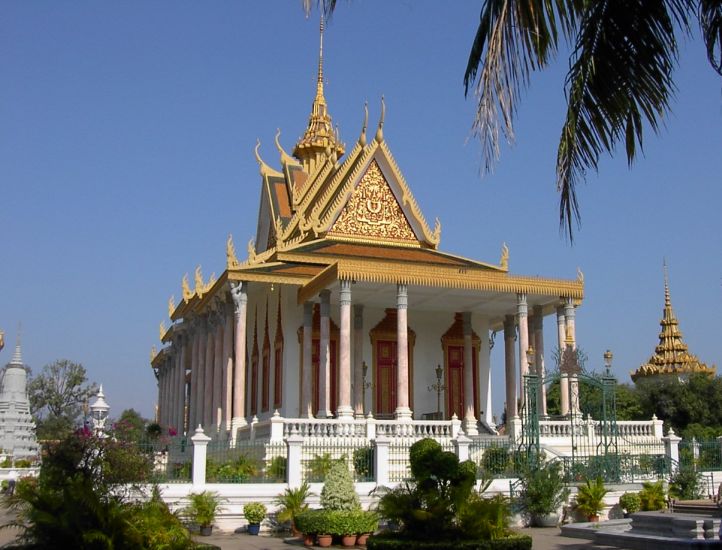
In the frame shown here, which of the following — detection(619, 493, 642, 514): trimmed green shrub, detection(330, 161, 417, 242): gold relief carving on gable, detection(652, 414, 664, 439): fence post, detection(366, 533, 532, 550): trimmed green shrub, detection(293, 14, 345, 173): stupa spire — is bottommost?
detection(619, 493, 642, 514): trimmed green shrub

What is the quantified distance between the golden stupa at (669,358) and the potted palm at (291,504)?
35.6m

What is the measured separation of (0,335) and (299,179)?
20823mm

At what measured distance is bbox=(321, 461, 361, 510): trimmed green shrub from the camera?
13078 mm

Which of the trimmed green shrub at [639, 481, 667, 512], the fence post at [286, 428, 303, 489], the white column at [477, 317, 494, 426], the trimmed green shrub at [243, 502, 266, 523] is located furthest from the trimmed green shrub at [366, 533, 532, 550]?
the white column at [477, 317, 494, 426]

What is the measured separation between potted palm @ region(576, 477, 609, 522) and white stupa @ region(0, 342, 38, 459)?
26.1 metres

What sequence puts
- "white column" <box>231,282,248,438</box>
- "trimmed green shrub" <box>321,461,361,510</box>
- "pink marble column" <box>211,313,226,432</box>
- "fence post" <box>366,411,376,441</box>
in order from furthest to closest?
"pink marble column" <box>211,313,226,432</box> < "white column" <box>231,282,248,438</box> < "fence post" <box>366,411,376,441</box> < "trimmed green shrub" <box>321,461,361,510</box>

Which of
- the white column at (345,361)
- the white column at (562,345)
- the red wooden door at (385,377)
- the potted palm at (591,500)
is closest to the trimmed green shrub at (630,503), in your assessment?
the potted palm at (591,500)

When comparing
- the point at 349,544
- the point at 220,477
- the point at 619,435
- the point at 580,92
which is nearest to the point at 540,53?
the point at 580,92

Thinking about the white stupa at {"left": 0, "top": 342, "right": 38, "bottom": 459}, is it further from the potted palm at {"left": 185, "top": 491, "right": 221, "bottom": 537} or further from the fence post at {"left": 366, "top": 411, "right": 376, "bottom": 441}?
the potted palm at {"left": 185, "top": 491, "right": 221, "bottom": 537}

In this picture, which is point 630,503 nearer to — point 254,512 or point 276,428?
point 254,512

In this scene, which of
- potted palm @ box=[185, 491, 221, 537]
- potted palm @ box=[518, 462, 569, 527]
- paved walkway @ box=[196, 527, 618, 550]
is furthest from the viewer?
potted palm @ box=[518, 462, 569, 527]

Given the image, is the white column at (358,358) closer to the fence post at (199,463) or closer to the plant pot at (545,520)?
the plant pot at (545,520)

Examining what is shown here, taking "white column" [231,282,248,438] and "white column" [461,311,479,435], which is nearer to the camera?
"white column" [231,282,248,438]

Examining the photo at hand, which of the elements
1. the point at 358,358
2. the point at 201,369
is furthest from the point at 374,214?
the point at 201,369
